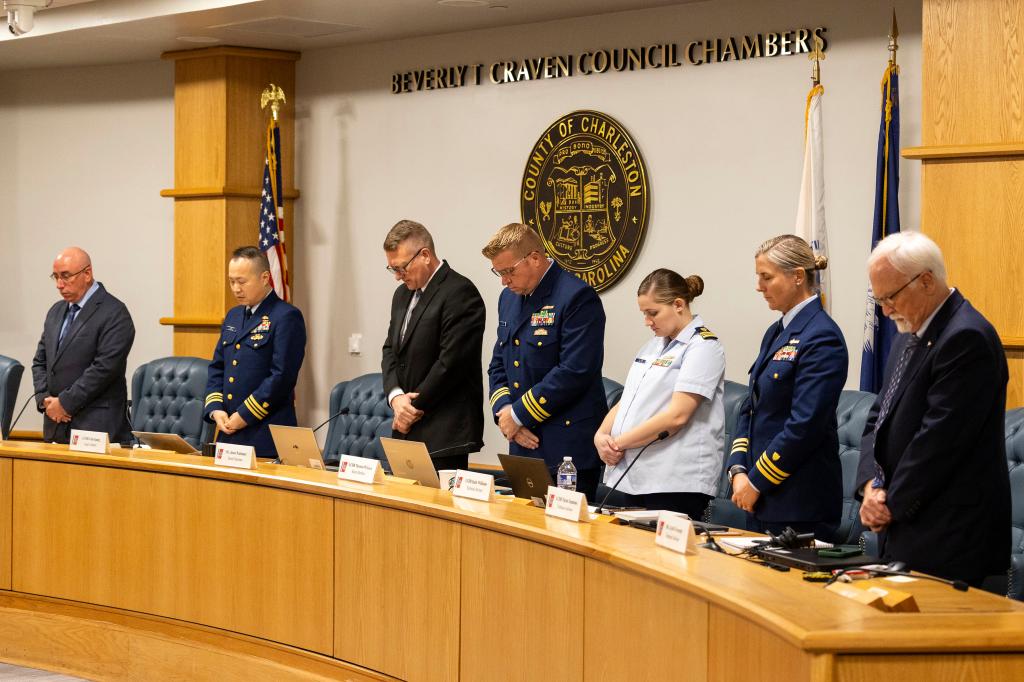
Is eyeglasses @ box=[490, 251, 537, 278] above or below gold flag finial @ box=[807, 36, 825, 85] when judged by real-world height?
below

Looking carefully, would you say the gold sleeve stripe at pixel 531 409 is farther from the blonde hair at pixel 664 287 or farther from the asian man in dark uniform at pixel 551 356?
the blonde hair at pixel 664 287

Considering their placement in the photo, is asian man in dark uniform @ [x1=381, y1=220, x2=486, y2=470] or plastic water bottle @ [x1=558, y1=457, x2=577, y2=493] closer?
plastic water bottle @ [x1=558, y1=457, x2=577, y2=493]

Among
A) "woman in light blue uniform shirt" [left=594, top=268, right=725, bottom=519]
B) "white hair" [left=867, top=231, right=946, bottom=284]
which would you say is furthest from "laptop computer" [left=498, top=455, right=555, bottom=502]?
"white hair" [left=867, top=231, right=946, bottom=284]

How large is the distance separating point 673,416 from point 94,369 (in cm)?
279

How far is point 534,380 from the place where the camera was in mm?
4543

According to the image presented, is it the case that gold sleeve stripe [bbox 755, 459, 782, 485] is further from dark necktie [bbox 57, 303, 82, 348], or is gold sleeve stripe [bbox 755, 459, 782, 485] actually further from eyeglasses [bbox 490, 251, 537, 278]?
dark necktie [bbox 57, 303, 82, 348]

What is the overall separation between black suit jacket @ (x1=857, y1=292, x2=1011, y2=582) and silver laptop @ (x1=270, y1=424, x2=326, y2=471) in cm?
209

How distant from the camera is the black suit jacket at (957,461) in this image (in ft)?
9.45

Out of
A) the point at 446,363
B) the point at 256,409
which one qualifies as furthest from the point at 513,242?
the point at 256,409

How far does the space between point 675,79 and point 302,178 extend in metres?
2.45

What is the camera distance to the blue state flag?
16.8 feet

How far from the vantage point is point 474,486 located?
149 inches

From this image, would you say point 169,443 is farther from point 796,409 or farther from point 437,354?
point 796,409

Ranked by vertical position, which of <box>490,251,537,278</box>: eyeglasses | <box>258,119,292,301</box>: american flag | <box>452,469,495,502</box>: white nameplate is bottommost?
<box>452,469,495,502</box>: white nameplate
